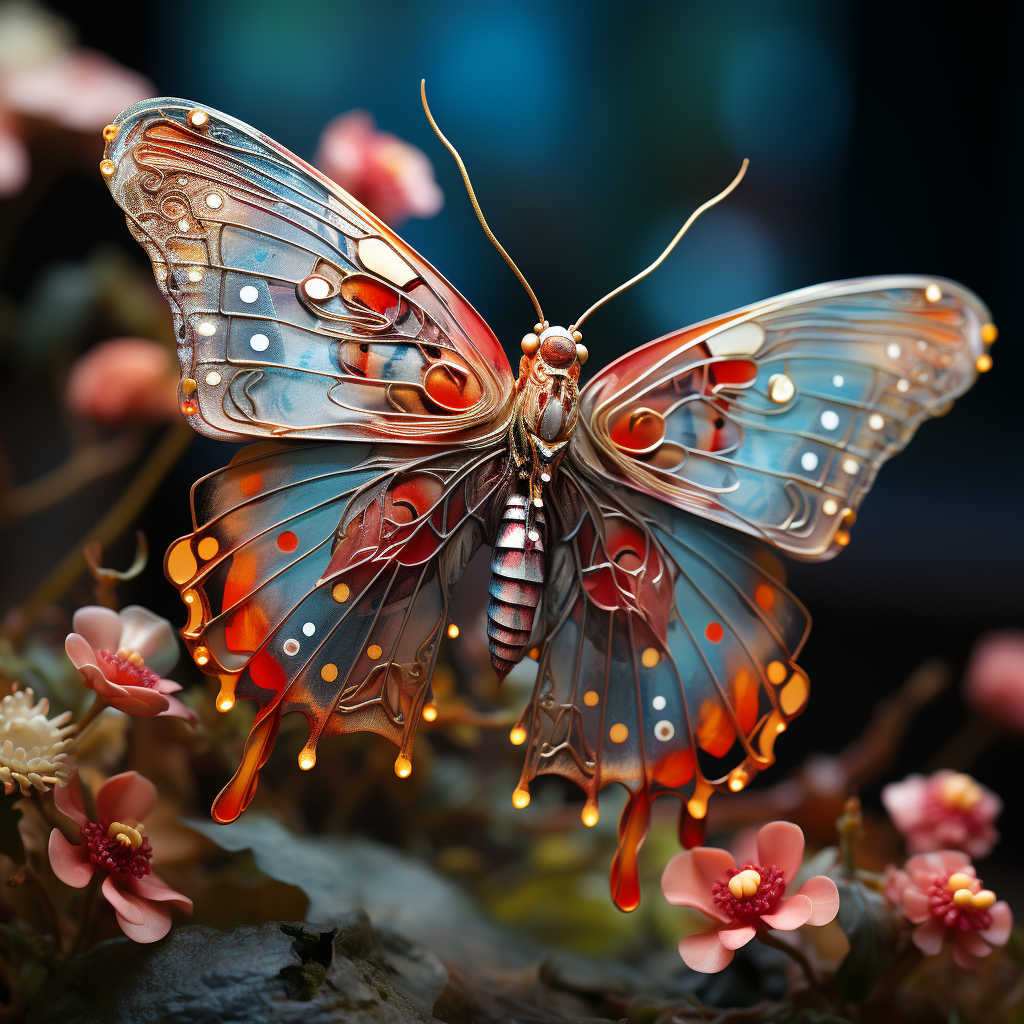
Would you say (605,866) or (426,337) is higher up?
(426,337)

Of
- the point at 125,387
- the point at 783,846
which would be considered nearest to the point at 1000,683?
the point at 783,846

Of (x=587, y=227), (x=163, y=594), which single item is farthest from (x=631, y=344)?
(x=163, y=594)

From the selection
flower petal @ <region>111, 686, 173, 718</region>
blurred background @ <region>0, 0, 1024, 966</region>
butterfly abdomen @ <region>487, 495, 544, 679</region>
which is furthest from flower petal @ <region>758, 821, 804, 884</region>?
blurred background @ <region>0, 0, 1024, 966</region>

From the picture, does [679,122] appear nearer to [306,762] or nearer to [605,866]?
[605,866]

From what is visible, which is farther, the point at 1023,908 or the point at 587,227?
the point at 587,227

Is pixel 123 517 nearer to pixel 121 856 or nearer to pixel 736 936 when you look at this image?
pixel 121 856

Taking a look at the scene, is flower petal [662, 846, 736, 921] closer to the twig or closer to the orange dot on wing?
the orange dot on wing
